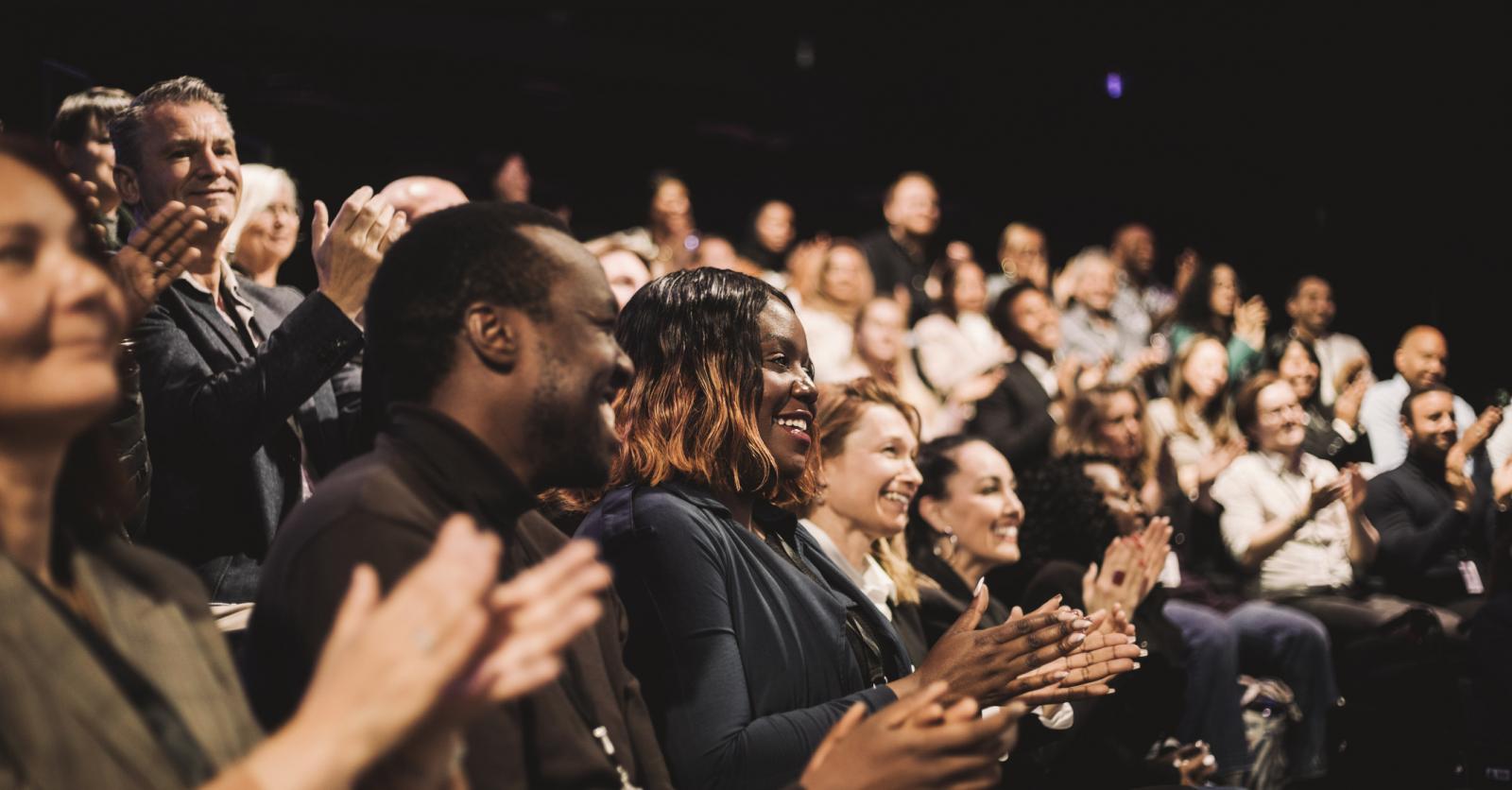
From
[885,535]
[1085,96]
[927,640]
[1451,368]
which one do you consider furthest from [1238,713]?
[1085,96]

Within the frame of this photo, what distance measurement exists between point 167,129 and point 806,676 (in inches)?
57.5

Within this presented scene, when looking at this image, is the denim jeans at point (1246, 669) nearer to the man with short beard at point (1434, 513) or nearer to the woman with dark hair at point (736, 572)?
the man with short beard at point (1434, 513)

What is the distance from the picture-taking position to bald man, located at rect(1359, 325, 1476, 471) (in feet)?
21.5

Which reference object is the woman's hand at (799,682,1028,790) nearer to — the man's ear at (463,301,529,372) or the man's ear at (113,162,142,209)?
the man's ear at (463,301,529,372)

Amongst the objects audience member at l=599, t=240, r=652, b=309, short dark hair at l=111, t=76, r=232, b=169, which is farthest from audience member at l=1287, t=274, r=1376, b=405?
short dark hair at l=111, t=76, r=232, b=169

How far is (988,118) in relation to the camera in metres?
8.66

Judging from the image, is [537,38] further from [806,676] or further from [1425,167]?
[806,676]

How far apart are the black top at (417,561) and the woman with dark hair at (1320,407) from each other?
17.4ft

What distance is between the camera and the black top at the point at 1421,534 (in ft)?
18.0

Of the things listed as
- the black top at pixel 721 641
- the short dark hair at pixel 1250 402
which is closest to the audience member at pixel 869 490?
the black top at pixel 721 641

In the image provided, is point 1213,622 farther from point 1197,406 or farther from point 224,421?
point 224,421

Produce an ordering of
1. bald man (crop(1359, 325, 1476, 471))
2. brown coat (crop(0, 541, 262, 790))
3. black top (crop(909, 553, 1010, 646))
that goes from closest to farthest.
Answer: brown coat (crop(0, 541, 262, 790)) < black top (crop(909, 553, 1010, 646)) < bald man (crop(1359, 325, 1476, 471))

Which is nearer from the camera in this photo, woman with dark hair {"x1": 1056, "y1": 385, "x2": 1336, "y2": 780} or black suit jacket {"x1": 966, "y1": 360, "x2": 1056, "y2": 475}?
woman with dark hair {"x1": 1056, "y1": 385, "x2": 1336, "y2": 780}

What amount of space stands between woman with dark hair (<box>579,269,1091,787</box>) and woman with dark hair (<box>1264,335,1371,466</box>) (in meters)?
4.49
